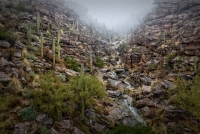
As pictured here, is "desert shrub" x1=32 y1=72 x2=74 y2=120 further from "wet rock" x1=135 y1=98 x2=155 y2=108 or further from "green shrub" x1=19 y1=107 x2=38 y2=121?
"wet rock" x1=135 y1=98 x2=155 y2=108

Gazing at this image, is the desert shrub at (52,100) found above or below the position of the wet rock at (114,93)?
above

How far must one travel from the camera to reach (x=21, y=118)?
7.48m

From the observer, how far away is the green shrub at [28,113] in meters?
7.49

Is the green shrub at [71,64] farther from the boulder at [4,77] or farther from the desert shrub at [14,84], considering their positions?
the desert shrub at [14,84]

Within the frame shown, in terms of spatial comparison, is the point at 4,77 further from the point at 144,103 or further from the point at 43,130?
the point at 144,103

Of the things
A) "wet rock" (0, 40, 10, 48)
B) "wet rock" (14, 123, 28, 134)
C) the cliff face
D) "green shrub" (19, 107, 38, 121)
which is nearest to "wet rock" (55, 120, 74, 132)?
"green shrub" (19, 107, 38, 121)

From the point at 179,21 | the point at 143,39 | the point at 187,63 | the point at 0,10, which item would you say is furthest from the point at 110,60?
the point at 0,10

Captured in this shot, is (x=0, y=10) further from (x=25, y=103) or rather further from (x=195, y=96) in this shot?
(x=195, y=96)

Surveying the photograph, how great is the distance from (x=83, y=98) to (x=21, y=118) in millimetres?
3935

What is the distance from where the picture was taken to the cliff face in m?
19.5

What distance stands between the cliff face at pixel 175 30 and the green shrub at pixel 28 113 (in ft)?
66.7

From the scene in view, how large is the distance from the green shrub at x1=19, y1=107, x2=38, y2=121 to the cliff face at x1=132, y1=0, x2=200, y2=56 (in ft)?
66.7

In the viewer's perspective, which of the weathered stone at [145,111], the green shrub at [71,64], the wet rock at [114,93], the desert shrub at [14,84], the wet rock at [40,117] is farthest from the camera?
the green shrub at [71,64]

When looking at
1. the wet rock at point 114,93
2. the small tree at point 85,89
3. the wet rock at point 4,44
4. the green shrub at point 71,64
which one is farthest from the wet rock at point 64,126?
the wet rock at point 4,44
